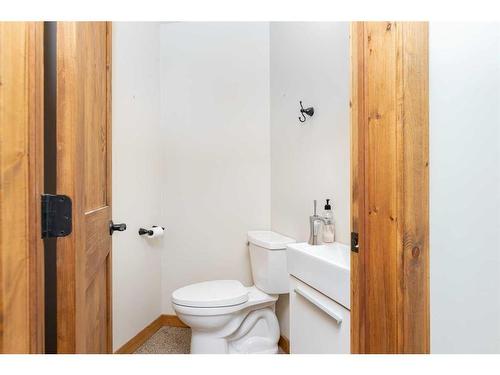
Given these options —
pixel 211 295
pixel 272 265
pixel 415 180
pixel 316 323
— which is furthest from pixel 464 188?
pixel 211 295

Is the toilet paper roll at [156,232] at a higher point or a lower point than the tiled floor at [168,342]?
higher

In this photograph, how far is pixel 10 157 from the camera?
66 cm

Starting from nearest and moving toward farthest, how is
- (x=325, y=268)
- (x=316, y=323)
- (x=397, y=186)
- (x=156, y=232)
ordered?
1. (x=397, y=186)
2. (x=325, y=268)
3. (x=316, y=323)
4. (x=156, y=232)

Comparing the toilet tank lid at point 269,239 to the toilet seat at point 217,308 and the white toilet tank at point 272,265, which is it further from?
the toilet seat at point 217,308

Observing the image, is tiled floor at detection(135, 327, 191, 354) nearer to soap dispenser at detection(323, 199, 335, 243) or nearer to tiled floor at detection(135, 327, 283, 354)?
tiled floor at detection(135, 327, 283, 354)

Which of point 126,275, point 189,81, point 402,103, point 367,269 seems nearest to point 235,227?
point 126,275

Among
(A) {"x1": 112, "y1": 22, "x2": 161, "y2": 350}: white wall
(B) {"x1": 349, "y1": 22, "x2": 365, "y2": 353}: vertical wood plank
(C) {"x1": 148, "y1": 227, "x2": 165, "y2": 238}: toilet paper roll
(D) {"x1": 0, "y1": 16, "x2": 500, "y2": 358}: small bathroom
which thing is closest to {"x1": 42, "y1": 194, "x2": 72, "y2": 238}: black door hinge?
Result: (D) {"x1": 0, "y1": 16, "x2": 500, "y2": 358}: small bathroom

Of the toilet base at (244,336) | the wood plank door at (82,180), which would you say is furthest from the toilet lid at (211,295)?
the wood plank door at (82,180)

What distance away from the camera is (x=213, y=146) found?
246 cm

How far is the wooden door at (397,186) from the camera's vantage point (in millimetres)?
789

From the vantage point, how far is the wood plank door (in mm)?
725

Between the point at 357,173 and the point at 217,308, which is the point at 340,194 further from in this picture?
the point at 217,308

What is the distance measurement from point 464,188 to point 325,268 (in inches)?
21.5

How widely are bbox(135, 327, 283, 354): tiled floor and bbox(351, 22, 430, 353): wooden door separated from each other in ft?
4.85
